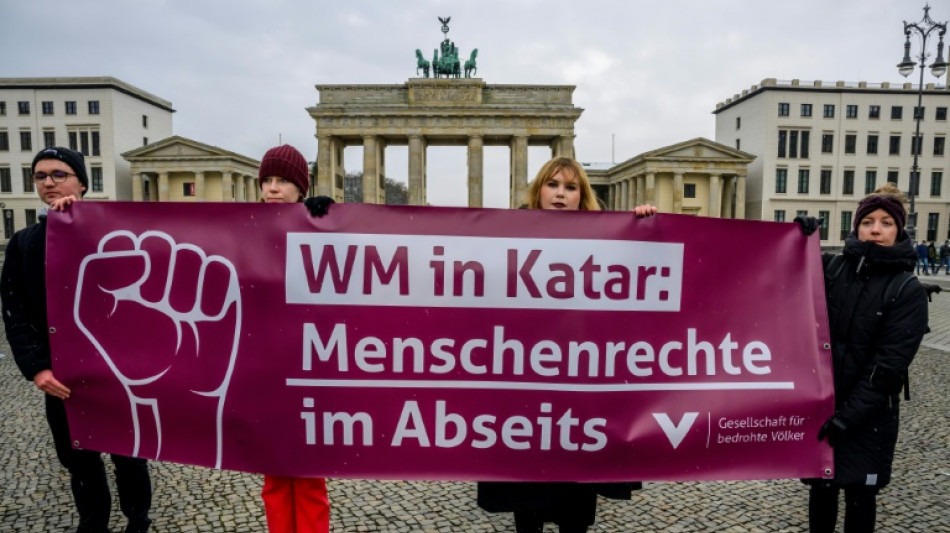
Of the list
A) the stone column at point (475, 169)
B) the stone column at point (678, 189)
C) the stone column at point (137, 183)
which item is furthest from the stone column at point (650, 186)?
the stone column at point (137, 183)

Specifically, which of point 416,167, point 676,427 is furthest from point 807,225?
point 416,167

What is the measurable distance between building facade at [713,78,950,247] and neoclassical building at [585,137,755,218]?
3697 mm

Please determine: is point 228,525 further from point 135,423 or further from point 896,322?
point 896,322

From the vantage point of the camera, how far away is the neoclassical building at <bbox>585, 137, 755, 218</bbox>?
188ft

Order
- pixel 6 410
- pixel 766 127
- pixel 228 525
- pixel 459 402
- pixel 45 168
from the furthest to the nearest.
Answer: pixel 766 127
pixel 6 410
pixel 228 525
pixel 45 168
pixel 459 402

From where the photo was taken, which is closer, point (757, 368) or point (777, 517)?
point (757, 368)

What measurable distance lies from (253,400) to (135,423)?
24.1 inches

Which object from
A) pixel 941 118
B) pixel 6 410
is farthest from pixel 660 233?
pixel 941 118

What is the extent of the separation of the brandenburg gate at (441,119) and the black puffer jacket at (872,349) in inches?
1937

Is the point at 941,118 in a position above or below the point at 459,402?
above

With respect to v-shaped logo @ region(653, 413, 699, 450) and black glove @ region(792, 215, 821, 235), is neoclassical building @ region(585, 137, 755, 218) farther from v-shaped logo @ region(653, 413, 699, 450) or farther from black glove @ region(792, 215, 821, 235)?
v-shaped logo @ region(653, 413, 699, 450)

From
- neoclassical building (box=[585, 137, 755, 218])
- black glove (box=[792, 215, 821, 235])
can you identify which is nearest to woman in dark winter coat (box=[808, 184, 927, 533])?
black glove (box=[792, 215, 821, 235])

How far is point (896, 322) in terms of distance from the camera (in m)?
2.74

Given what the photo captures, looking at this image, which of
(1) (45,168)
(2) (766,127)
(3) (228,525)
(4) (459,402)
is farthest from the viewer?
(2) (766,127)
